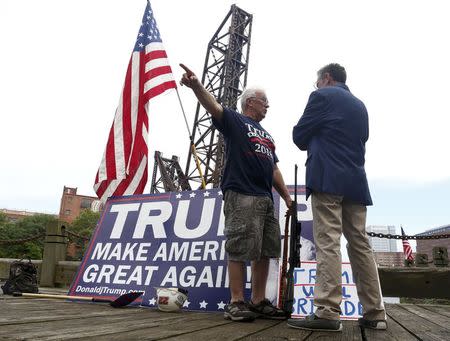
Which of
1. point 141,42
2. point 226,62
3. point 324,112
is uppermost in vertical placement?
point 226,62

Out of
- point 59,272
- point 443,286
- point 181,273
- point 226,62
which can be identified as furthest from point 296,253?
point 226,62

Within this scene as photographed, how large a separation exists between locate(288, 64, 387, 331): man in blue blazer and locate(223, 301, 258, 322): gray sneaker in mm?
275

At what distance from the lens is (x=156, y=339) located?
141cm

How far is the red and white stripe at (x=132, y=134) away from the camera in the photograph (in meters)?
4.61

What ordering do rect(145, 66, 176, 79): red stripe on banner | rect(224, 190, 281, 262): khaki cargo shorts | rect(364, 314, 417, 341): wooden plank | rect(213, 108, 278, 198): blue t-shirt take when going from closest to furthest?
rect(364, 314, 417, 341): wooden plank, rect(224, 190, 281, 262): khaki cargo shorts, rect(213, 108, 278, 198): blue t-shirt, rect(145, 66, 176, 79): red stripe on banner

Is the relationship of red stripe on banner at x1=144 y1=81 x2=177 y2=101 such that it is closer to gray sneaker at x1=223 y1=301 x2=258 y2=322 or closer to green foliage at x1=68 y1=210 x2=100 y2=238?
gray sneaker at x1=223 y1=301 x2=258 y2=322

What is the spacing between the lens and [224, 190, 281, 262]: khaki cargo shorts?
2625 millimetres

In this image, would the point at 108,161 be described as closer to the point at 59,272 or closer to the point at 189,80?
the point at 59,272

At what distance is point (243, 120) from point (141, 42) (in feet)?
8.83

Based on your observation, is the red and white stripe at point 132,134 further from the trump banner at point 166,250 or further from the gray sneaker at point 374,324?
the gray sneaker at point 374,324

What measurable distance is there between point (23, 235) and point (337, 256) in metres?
46.7

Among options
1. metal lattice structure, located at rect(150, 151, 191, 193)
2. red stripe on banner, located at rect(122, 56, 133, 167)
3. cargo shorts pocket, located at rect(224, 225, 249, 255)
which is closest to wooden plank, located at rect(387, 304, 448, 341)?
cargo shorts pocket, located at rect(224, 225, 249, 255)

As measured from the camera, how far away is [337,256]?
88.3 inches

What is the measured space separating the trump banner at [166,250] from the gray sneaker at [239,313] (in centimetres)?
68
